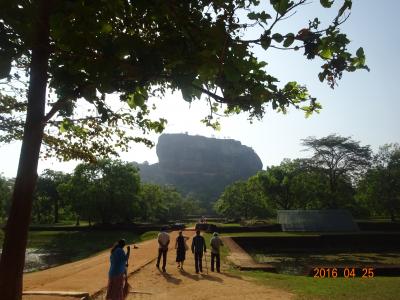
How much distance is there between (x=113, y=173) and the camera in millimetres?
47094

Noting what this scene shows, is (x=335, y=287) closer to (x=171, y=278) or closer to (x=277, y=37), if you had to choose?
(x=171, y=278)

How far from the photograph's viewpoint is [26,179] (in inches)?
194

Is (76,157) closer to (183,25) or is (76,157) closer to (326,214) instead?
(183,25)

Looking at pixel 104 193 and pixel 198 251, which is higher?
pixel 104 193

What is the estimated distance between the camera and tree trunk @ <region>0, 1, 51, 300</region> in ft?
15.6

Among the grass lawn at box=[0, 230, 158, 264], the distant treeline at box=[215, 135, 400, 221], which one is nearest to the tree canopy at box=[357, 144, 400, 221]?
the distant treeline at box=[215, 135, 400, 221]

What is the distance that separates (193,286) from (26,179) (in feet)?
25.7

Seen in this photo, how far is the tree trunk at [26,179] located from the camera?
4.74m

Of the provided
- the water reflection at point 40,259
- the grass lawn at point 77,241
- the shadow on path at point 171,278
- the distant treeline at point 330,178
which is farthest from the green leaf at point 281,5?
the distant treeline at point 330,178

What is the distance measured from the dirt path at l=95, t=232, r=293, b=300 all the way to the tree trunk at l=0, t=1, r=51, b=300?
17.8 ft

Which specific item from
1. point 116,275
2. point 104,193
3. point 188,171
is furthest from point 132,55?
point 188,171

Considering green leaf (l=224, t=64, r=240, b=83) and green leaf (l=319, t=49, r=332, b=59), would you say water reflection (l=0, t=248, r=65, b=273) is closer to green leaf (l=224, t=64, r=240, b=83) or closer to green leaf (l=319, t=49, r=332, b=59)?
green leaf (l=224, t=64, r=240, b=83)
